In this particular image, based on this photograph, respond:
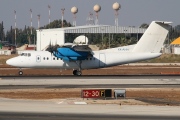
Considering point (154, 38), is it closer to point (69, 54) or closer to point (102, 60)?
point (102, 60)

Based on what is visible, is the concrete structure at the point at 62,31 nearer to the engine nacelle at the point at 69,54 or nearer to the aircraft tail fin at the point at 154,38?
the engine nacelle at the point at 69,54

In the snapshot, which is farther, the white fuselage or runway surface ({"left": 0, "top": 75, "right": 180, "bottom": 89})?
the white fuselage

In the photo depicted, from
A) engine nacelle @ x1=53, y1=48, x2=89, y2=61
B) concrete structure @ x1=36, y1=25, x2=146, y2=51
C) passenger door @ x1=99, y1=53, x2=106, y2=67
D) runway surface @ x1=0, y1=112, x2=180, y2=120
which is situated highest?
concrete structure @ x1=36, y1=25, x2=146, y2=51

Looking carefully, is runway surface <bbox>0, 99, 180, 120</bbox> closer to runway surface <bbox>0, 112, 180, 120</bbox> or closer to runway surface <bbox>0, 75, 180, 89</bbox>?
runway surface <bbox>0, 112, 180, 120</bbox>

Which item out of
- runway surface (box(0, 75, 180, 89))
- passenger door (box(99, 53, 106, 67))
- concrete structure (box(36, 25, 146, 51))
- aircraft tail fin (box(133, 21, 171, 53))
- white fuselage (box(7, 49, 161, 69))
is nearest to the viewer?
runway surface (box(0, 75, 180, 89))

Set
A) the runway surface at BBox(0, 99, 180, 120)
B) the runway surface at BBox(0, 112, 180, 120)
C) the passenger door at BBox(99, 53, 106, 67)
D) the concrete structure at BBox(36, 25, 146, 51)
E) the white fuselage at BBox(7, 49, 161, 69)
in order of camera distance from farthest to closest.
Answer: the concrete structure at BBox(36, 25, 146, 51) < the passenger door at BBox(99, 53, 106, 67) < the white fuselage at BBox(7, 49, 161, 69) < the runway surface at BBox(0, 99, 180, 120) < the runway surface at BBox(0, 112, 180, 120)

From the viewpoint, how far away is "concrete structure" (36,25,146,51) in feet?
449

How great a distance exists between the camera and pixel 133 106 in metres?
33.2

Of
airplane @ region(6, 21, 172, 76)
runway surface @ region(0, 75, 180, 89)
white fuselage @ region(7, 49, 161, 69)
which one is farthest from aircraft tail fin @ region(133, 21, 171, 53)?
runway surface @ region(0, 75, 180, 89)

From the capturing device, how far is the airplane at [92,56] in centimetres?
6312

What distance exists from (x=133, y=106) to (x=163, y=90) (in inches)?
477

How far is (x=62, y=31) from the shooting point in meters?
140

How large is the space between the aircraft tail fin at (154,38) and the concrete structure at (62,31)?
2669 inches

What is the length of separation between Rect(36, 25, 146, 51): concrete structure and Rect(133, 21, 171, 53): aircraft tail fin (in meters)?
67.8
